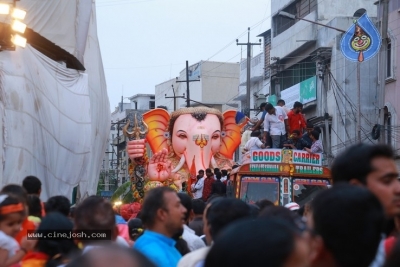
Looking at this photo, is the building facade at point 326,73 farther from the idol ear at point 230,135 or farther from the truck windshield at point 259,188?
the truck windshield at point 259,188

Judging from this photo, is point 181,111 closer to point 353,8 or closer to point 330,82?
point 330,82

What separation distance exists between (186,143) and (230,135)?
4.80ft

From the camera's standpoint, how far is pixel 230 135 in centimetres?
2425

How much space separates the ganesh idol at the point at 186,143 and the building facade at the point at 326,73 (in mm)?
9659

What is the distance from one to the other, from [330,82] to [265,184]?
2156cm

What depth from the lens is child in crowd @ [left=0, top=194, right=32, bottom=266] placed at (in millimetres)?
5609

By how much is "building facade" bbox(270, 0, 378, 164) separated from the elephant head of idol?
963 centimetres

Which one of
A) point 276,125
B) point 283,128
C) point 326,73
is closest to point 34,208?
point 276,125

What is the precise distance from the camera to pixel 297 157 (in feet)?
51.4

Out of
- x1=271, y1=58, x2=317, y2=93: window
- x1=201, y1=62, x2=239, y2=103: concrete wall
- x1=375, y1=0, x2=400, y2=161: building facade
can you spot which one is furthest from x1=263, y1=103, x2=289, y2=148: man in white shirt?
x1=201, y1=62, x2=239, y2=103: concrete wall

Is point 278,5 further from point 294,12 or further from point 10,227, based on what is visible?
point 10,227

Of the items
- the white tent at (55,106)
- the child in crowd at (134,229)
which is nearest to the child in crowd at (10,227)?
the child in crowd at (134,229)

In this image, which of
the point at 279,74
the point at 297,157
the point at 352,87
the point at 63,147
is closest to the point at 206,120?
the point at 63,147

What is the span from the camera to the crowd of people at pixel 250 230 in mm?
2732
